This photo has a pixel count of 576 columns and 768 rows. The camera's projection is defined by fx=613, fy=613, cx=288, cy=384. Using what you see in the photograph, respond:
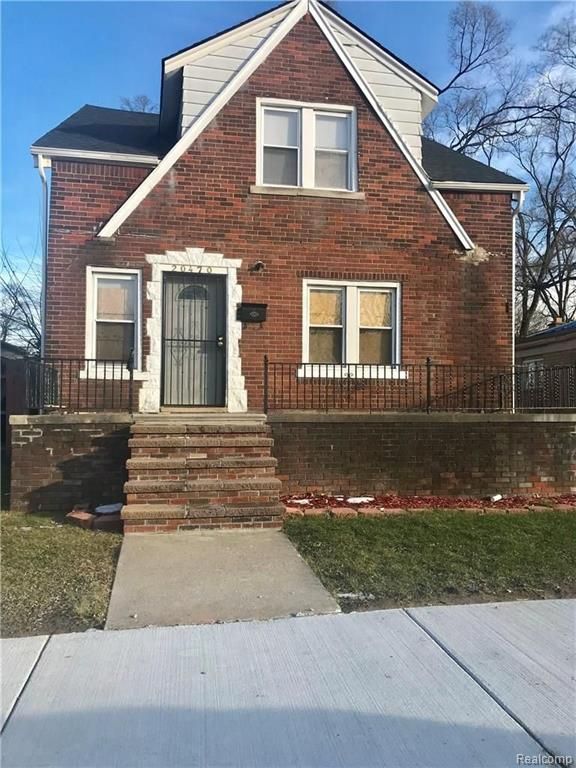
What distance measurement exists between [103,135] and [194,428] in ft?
19.3

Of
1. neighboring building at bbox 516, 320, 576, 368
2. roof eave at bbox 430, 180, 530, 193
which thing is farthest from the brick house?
neighboring building at bbox 516, 320, 576, 368

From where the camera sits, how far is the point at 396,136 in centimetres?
1034

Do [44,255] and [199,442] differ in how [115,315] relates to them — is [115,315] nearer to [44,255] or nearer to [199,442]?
[44,255]

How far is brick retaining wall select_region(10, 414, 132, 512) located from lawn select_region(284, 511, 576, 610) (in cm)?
251

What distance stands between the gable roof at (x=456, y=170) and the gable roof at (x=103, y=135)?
15.5 ft

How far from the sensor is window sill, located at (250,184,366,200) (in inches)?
389

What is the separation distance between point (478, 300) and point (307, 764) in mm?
9055

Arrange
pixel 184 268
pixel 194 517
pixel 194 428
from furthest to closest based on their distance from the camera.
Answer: pixel 184 268 < pixel 194 428 < pixel 194 517

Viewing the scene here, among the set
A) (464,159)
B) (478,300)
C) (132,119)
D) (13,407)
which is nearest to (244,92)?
(132,119)

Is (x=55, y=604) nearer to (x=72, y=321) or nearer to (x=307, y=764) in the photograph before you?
(x=307, y=764)

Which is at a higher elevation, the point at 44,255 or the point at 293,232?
the point at 293,232

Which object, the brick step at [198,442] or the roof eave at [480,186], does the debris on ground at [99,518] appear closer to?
the brick step at [198,442]

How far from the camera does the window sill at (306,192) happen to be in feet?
32.4

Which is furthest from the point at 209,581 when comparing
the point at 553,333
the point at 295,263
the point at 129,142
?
the point at 553,333
